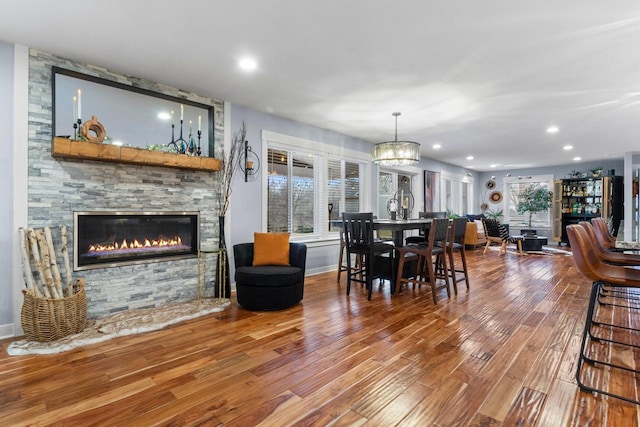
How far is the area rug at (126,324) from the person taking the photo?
2.43 metres

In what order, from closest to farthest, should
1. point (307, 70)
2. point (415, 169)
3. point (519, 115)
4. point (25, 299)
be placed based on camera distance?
1. point (25, 299)
2. point (307, 70)
3. point (519, 115)
4. point (415, 169)

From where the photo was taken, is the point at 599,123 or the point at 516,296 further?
the point at 599,123

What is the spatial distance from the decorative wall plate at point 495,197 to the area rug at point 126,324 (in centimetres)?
1025

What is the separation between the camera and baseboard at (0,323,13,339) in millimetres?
2650

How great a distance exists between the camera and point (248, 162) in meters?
4.21

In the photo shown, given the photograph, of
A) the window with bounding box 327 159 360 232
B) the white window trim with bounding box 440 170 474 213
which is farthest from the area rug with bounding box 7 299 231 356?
the white window trim with bounding box 440 170 474 213

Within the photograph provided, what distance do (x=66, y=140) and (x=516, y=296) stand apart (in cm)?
491

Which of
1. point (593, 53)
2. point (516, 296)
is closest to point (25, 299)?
point (516, 296)

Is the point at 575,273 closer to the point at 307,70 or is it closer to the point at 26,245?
the point at 307,70

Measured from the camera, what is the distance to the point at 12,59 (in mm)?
2688

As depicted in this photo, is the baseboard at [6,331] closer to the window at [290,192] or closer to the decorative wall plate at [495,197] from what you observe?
the window at [290,192]

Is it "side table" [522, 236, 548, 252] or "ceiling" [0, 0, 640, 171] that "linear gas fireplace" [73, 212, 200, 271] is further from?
"side table" [522, 236, 548, 252]

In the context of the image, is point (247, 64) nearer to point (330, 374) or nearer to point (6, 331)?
point (330, 374)

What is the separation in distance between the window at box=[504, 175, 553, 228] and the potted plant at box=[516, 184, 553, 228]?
15 centimetres
